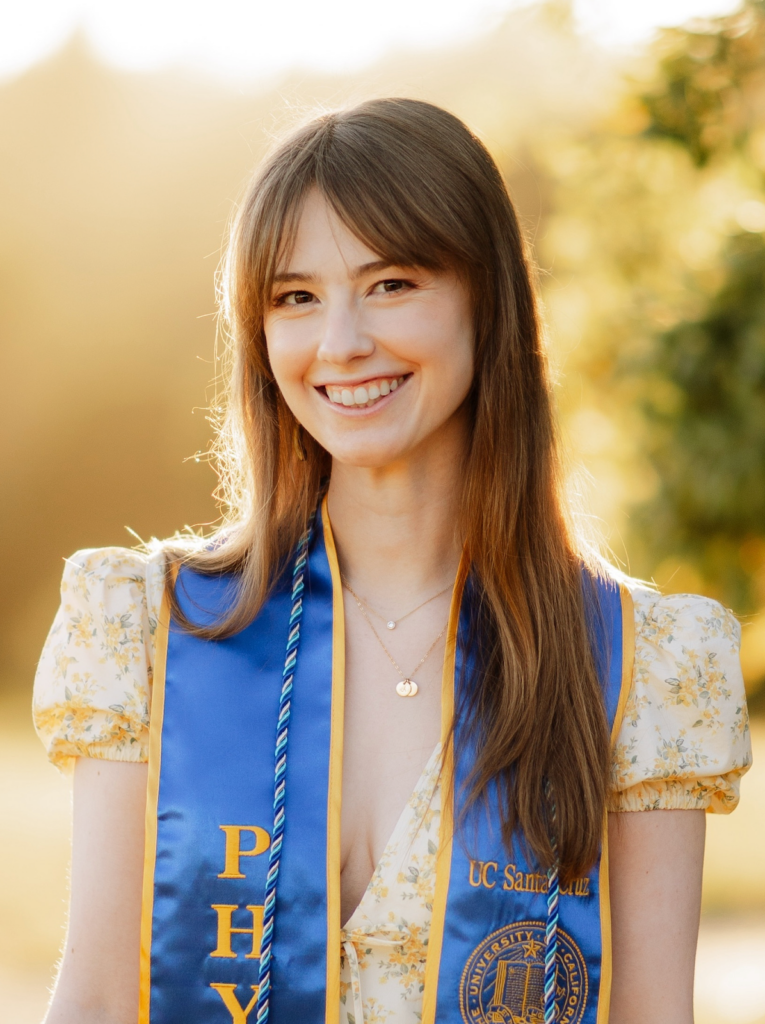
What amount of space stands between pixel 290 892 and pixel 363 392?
0.67 meters

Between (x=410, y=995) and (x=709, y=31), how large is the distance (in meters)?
2.34

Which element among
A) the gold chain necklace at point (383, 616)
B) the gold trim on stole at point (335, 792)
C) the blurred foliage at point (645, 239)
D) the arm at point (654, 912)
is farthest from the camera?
the blurred foliage at point (645, 239)

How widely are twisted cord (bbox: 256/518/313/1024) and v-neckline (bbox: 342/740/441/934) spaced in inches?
4.1

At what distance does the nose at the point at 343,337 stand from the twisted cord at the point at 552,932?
666 millimetres

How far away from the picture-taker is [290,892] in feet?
5.27

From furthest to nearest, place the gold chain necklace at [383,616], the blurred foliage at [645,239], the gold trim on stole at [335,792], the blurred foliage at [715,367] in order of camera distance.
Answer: the blurred foliage at [715,367], the blurred foliage at [645,239], the gold chain necklace at [383,616], the gold trim on stole at [335,792]

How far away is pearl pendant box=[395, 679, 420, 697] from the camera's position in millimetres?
1771

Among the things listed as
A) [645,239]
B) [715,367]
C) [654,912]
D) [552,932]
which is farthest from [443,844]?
[645,239]

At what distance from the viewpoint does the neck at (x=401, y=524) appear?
184 cm

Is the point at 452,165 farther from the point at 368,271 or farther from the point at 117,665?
the point at 117,665

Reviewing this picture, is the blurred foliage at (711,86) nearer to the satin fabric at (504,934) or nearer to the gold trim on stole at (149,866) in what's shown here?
the satin fabric at (504,934)

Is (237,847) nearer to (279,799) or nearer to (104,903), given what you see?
(279,799)

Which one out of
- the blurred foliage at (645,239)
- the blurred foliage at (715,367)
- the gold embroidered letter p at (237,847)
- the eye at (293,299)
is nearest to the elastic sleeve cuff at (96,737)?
the gold embroidered letter p at (237,847)

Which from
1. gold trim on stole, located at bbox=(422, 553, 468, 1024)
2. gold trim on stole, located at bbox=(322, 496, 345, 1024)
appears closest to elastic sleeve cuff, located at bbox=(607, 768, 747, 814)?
gold trim on stole, located at bbox=(422, 553, 468, 1024)
